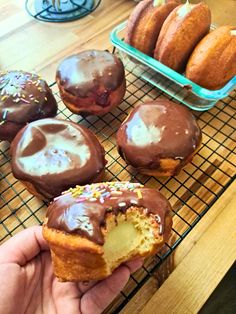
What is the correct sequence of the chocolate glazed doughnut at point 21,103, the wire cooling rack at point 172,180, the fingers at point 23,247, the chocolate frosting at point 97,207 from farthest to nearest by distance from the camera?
the chocolate glazed doughnut at point 21,103, the wire cooling rack at point 172,180, the fingers at point 23,247, the chocolate frosting at point 97,207

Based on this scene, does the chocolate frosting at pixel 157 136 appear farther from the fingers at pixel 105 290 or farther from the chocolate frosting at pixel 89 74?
the fingers at pixel 105 290

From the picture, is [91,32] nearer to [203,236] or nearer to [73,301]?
[203,236]

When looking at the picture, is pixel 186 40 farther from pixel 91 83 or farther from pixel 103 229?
pixel 103 229

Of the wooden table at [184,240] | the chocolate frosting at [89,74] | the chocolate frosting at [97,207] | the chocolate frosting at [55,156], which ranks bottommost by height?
the wooden table at [184,240]

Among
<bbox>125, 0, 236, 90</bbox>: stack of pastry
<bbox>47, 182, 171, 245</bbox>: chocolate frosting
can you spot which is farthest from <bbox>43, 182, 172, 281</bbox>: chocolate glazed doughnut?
<bbox>125, 0, 236, 90</bbox>: stack of pastry

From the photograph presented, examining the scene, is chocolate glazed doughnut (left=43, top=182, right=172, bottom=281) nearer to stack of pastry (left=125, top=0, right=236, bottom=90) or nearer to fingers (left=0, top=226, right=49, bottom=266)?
fingers (left=0, top=226, right=49, bottom=266)

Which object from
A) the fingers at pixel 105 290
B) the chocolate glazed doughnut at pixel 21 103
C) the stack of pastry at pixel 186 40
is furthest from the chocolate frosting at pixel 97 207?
the stack of pastry at pixel 186 40

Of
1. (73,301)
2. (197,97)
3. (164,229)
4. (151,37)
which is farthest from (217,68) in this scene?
(73,301)
